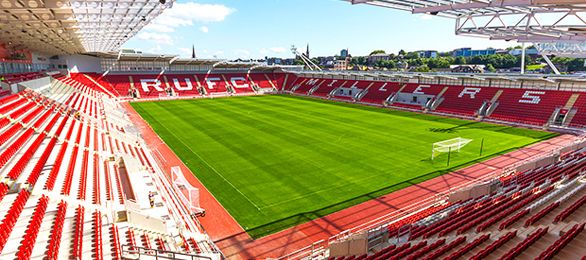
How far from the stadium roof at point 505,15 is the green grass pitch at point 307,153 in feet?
26.5

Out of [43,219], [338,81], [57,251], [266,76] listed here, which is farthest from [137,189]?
[266,76]

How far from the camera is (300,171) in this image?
19.8 meters

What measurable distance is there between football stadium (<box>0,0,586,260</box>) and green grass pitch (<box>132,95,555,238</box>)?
5.1 inches

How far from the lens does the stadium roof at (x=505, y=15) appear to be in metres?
12.8

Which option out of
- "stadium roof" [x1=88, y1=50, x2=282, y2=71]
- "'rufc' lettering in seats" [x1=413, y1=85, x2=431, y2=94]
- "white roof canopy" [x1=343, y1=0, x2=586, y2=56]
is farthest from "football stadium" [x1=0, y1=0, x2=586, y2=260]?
"stadium roof" [x1=88, y1=50, x2=282, y2=71]

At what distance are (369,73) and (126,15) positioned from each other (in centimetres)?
4155

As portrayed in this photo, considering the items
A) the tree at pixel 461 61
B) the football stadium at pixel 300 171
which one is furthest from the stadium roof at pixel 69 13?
the tree at pixel 461 61

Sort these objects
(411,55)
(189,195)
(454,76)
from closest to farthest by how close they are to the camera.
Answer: (189,195) → (454,76) → (411,55)

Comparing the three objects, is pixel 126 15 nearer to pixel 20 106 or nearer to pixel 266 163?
pixel 20 106

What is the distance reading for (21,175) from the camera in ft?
36.6

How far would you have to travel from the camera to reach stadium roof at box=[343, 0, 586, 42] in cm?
1276

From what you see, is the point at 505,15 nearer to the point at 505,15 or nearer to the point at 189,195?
the point at 505,15

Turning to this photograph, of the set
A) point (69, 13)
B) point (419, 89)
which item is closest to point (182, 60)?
point (419, 89)

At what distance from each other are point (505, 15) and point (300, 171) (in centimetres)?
1352
